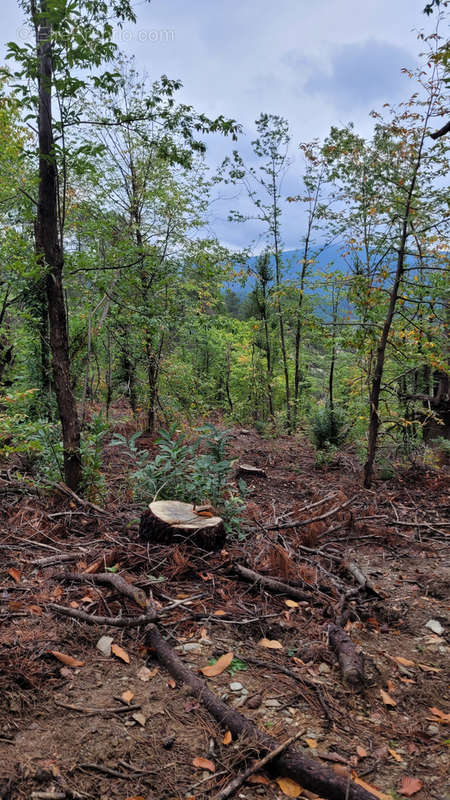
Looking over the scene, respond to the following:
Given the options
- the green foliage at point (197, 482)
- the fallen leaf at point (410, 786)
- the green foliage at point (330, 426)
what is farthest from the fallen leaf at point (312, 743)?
the green foliage at point (330, 426)

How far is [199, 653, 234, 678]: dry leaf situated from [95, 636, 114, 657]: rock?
613mm

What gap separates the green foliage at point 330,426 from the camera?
32.5ft

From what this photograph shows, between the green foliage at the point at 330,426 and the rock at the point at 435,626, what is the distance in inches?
255

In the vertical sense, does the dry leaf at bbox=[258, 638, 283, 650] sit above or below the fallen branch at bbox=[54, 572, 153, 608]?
below

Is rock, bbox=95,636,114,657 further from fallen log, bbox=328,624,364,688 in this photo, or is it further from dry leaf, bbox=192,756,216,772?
fallen log, bbox=328,624,364,688

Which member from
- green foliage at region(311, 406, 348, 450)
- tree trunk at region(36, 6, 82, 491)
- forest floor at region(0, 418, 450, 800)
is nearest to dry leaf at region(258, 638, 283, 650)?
forest floor at region(0, 418, 450, 800)

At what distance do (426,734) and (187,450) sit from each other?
10.5 ft

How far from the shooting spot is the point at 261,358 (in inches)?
704

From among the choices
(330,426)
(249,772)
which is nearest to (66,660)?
(249,772)

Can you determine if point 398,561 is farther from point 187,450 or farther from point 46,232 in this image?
point 46,232

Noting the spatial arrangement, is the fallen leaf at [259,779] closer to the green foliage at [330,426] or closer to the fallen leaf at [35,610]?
the fallen leaf at [35,610]

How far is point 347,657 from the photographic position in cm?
277

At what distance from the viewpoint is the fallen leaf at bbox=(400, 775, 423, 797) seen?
1.89 meters

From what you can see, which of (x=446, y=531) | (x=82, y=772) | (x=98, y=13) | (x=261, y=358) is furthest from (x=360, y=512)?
(x=261, y=358)
